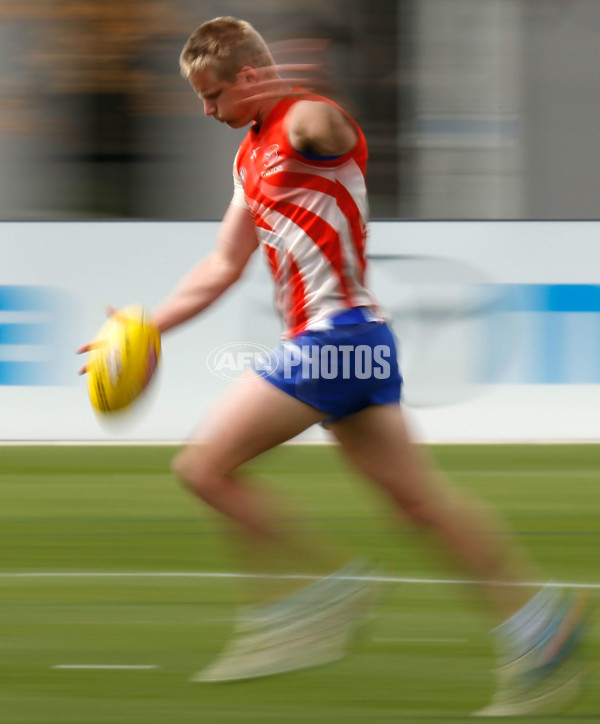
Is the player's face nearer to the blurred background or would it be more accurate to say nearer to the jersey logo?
the jersey logo

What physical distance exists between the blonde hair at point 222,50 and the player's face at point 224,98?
2 cm

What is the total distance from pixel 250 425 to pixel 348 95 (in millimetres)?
5901

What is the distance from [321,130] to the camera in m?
3.72

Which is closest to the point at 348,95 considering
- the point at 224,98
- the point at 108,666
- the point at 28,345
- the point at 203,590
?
the point at 28,345

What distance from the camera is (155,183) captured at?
9641 millimetres

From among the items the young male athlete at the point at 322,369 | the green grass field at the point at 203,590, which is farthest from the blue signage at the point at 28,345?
the young male athlete at the point at 322,369

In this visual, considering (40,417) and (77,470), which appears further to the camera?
(40,417)

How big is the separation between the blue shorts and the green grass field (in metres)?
0.43

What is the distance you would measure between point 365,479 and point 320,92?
38.7 inches

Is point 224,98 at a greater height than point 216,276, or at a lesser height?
greater

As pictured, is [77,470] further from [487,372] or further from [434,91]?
[434,91]

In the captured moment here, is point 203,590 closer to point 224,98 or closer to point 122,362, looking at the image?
point 122,362

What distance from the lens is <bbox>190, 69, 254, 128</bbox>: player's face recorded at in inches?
155

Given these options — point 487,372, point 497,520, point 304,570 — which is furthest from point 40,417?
point 304,570
